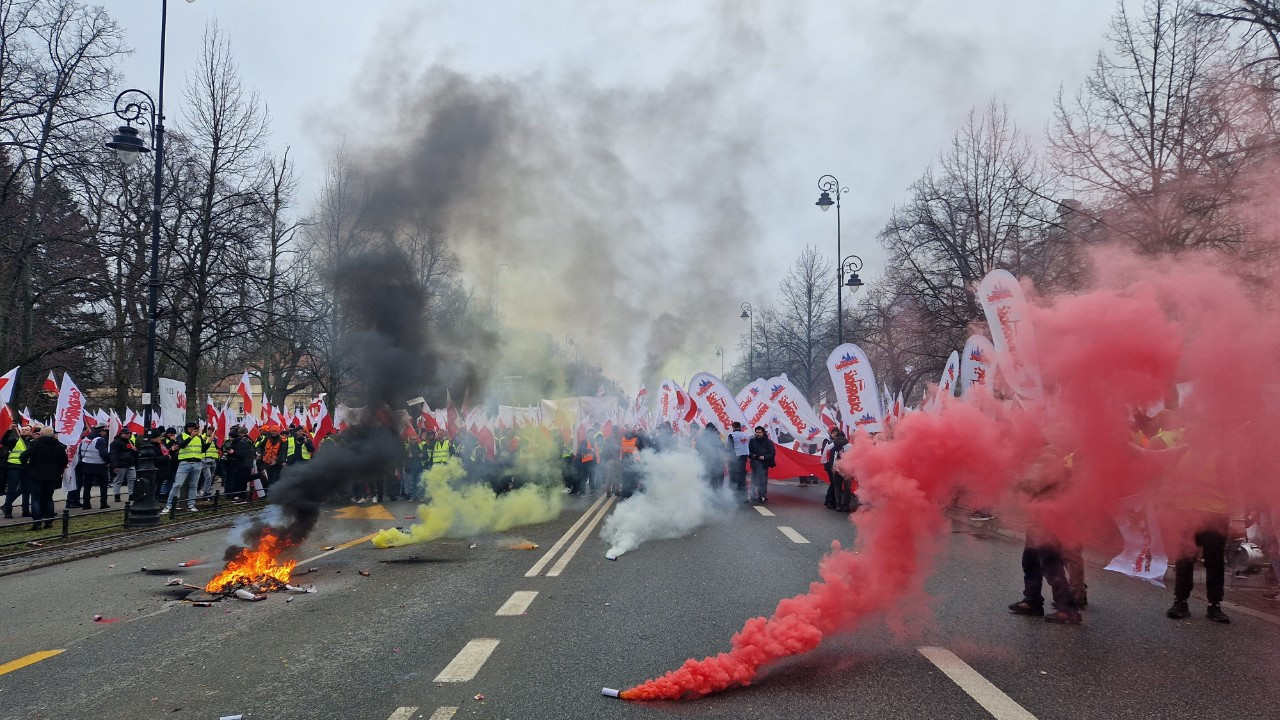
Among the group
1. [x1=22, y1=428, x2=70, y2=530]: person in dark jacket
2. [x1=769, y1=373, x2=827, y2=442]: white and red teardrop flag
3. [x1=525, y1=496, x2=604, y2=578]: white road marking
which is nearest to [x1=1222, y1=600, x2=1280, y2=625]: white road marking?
[x1=525, y1=496, x2=604, y2=578]: white road marking

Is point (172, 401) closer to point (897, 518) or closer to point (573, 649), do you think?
point (573, 649)

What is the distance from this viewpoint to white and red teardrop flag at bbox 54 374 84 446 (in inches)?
614

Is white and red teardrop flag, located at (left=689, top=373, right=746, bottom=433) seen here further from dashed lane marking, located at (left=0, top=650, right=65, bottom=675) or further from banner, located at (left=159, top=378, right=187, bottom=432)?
dashed lane marking, located at (left=0, top=650, right=65, bottom=675)

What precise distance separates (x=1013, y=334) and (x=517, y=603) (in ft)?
15.7

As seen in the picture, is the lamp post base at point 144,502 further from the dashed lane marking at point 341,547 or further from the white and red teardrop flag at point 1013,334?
the white and red teardrop flag at point 1013,334

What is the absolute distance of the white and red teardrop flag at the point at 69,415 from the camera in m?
15.6

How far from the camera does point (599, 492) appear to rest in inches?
772

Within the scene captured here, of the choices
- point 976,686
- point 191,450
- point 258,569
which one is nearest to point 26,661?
point 258,569

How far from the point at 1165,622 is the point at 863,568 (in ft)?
9.74

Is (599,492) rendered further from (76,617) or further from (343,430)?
(76,617)

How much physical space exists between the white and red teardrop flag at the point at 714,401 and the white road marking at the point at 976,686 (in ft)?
50.5

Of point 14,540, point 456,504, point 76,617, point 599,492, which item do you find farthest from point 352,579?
point 599,492

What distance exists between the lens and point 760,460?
1656 centimetres

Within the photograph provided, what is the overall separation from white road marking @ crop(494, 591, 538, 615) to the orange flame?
2514 millimetres
